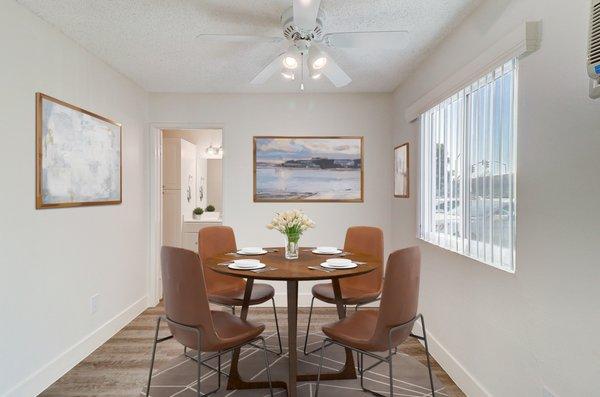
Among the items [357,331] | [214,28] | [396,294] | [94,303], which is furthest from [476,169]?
[94,303]

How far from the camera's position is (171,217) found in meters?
4.93

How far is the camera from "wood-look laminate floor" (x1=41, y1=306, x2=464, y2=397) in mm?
2354

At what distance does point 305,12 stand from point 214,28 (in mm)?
1030

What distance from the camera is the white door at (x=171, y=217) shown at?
4883 mm

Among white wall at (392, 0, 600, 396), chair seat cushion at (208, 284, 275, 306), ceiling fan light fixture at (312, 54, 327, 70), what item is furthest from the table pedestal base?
ceiling fan light fixture at (312, 54, 327, 70)

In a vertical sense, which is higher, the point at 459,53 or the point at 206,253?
the point at 459,53

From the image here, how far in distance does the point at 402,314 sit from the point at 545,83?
1.30 metres

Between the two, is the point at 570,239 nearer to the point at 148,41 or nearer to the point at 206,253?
the point at 206,253

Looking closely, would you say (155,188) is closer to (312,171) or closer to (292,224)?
(312,171)

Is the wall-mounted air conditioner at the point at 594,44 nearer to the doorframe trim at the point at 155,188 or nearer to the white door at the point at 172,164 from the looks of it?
the doorframe trim at the point at 155,188

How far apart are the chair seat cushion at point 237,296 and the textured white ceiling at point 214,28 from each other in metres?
1.94

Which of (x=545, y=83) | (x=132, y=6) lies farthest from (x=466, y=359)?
(x=132, y=6)

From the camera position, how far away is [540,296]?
1645 millimetres

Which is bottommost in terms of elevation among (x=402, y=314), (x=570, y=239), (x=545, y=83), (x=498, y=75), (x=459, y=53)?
(x=402, y=314)
